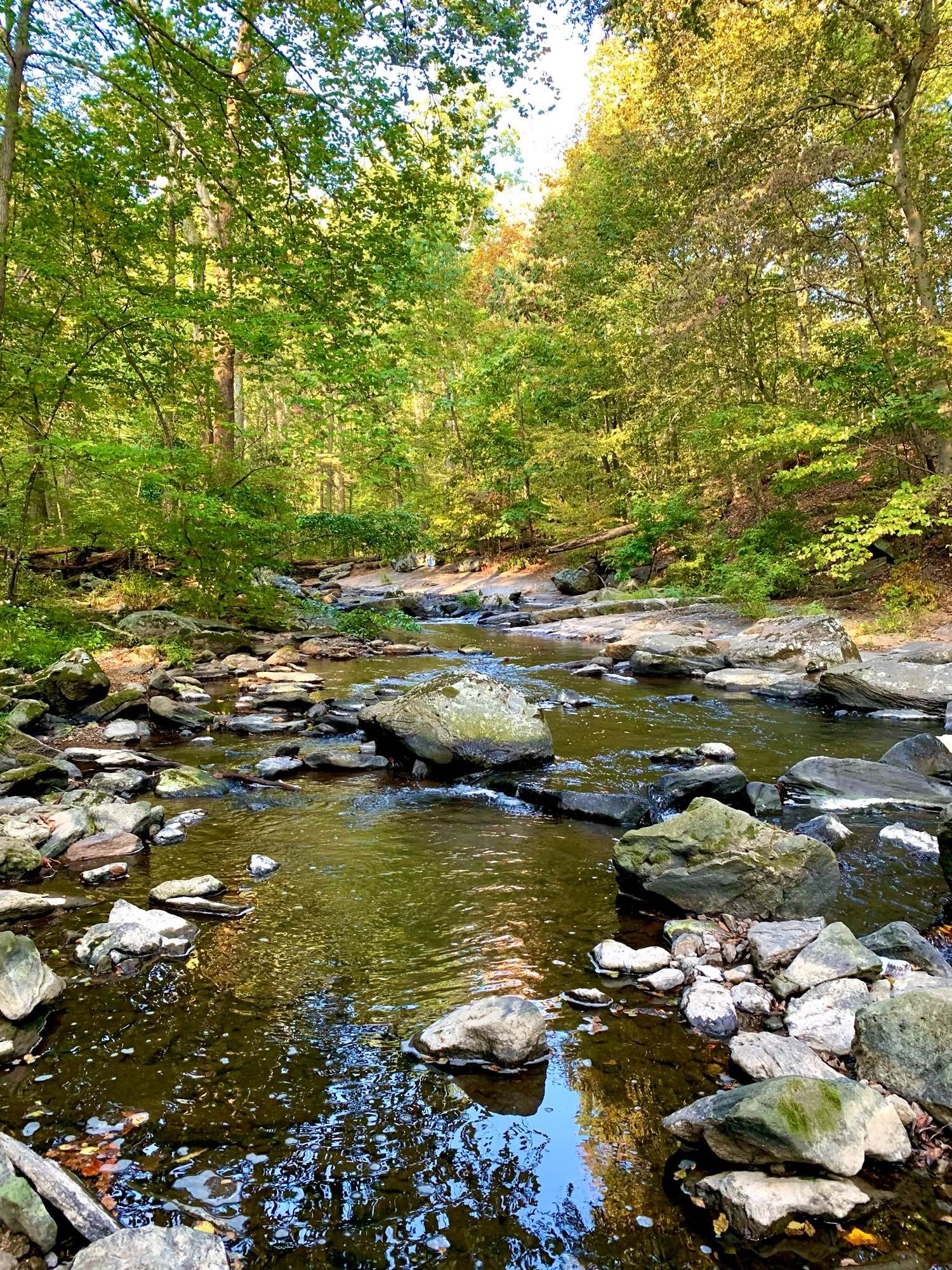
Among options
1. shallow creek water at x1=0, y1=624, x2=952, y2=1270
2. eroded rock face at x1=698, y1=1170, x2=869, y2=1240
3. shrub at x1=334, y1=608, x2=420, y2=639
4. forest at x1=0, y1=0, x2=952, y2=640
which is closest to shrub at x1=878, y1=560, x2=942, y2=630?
forest at x1=0, y1=0, x2=952, y2=640

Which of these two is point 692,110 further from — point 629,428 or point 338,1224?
point 338,1224

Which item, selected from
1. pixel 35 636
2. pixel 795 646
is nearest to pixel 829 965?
pixel 35 636

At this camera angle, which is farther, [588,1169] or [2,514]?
[2,514]

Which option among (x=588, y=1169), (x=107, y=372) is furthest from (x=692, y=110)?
(x=588, y=1169)

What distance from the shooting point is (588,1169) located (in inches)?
99.0

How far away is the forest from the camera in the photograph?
625 centimetres

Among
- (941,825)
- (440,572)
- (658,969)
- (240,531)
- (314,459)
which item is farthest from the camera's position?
(440,572)

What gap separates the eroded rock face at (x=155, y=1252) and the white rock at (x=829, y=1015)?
8.34ft

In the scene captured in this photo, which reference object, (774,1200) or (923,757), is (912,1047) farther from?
(923,757)

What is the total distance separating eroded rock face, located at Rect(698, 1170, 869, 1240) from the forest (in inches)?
287

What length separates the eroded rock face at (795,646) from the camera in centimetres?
1205

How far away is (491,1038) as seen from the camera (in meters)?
3.06

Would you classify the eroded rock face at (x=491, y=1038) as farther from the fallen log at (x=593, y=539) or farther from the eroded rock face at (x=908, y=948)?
the fallen log at (x=593, y=539)

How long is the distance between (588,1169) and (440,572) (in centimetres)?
3250
